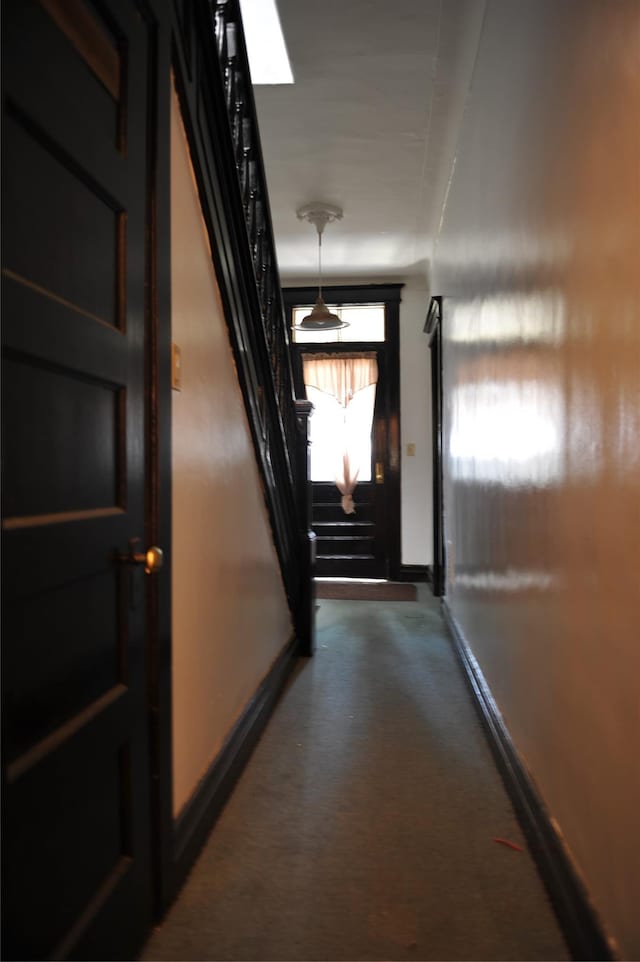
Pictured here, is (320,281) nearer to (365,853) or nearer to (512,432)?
(512,432)

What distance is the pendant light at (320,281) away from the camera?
4.86 metres

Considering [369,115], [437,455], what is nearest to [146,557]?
[369,115]

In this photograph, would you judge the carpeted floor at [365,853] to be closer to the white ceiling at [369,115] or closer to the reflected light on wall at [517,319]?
the reflected light on wall at [517,319]

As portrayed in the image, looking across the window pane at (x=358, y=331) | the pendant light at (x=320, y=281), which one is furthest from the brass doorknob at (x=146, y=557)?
the window pane at (x=358, y=331)

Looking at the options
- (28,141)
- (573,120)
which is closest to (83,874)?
(28,141)

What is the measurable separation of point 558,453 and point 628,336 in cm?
51

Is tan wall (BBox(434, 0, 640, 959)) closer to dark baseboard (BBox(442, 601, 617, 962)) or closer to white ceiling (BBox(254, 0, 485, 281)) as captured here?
dark baseboard (BBox(442, 601, 617, 962))

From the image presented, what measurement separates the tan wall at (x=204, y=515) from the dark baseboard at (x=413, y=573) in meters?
3.96

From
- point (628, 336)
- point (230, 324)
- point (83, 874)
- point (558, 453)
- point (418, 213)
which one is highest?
point (418, 213)

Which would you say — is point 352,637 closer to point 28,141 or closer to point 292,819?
point 292,819

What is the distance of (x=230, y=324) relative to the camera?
2264 mm

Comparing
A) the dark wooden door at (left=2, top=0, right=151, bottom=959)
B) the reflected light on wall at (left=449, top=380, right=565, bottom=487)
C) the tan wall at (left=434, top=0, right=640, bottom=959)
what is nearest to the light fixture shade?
the reflected light on wall at (left=449, top=380, right=565, bottom=487)

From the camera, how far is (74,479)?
1097mm

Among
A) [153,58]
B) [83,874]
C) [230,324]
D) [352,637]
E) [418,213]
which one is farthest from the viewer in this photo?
[418,213]
